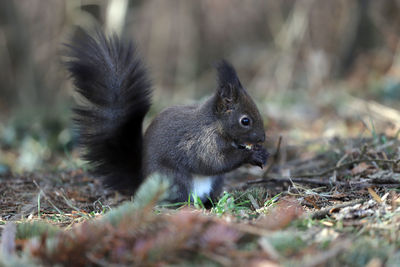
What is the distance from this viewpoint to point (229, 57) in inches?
517

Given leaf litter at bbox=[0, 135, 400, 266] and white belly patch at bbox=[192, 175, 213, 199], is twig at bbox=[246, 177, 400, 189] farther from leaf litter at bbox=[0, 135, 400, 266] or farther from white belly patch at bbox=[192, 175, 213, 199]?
white belly patch at bbox=[192, 175, 213, 199]

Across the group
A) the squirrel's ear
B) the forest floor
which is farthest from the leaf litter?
the squirrel's ear

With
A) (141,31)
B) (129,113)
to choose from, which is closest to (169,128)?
(129,113)

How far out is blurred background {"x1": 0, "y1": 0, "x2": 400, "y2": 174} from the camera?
5.65 metres

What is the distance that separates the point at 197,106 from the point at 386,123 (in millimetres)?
2559

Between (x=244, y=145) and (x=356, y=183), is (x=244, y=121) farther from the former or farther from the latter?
(x=356, y=183)

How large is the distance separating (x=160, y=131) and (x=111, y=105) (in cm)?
43

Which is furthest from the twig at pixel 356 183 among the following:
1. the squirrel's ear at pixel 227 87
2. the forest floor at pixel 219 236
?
the squirrel's ear at pixel 227 87

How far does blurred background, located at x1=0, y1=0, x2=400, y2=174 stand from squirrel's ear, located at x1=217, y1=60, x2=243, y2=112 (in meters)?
1.36

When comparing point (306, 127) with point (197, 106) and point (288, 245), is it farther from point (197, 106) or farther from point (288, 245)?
point (288, 245)

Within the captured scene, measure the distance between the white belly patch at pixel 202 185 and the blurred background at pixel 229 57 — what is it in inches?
60.0

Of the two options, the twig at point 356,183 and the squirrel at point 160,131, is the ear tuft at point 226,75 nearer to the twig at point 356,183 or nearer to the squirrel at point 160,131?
the squirrel at point 160,131

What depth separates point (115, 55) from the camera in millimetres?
3170

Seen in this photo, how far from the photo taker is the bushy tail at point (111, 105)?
3.05 m
